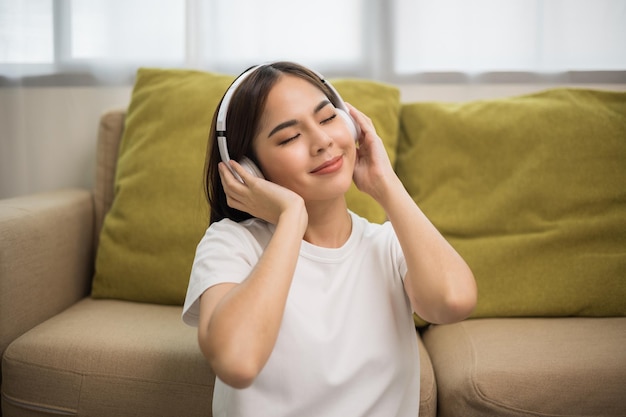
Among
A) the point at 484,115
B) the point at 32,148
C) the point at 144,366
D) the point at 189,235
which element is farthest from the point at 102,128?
the point at 484,115

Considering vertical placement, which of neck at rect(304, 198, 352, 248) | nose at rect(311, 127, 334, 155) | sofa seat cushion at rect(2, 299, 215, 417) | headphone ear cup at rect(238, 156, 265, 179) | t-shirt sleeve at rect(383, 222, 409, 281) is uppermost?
nose at rect(311, 127, 334, 155)

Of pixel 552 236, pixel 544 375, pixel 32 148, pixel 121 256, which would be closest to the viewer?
pixel 544 375

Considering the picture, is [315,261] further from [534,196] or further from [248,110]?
[534,196]

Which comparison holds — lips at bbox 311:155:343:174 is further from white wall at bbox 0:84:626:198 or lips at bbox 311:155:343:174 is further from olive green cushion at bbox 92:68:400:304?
white wall at bbox 0:84:626:198

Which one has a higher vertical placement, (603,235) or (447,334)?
(603,235)

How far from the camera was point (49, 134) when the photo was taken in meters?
2.31

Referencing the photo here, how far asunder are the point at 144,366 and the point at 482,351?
807mm

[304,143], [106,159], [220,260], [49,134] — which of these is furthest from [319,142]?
[49,134]

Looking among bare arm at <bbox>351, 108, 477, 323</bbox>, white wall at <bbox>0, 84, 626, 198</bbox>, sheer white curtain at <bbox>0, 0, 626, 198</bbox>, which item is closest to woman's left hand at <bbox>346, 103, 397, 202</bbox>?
bare arm at <bbox>351, 108, 477, 323</bbox>

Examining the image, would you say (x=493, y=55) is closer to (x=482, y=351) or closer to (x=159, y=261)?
(x=482, y=351)

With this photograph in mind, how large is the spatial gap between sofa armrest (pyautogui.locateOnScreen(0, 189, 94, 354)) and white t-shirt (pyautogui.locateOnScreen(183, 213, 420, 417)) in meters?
0.72

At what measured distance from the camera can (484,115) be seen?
1.75 meters

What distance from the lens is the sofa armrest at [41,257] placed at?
59.1 inches

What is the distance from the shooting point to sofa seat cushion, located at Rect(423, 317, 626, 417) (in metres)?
1.24
